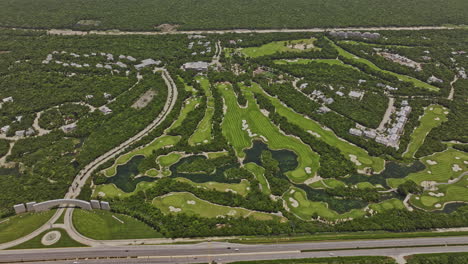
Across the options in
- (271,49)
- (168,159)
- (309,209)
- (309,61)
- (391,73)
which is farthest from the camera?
(271,49)

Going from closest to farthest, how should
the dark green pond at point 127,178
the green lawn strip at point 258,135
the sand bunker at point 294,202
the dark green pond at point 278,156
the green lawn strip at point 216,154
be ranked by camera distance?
the sand bunker at point 294,202
the dark green pond at point 127,178
the green lawn strip at point 258,135
the dark green pond at point 278,156
the green lawn strip at point 216,154

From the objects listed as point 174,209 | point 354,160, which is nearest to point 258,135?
point 354,160

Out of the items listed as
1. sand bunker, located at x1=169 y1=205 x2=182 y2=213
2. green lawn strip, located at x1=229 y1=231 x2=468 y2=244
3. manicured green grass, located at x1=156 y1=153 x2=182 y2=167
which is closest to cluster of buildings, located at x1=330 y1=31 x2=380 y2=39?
manicured green grass, located at x1=156 y1=153 x2=182 y2=167

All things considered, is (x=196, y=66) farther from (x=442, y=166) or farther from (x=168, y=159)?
(x=442, y=166)

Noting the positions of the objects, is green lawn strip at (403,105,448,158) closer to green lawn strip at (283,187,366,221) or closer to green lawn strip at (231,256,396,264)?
green lawn strip at (283,187,366,221)

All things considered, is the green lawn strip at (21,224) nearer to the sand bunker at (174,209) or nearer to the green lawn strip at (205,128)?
the sand bunker at (174,209)

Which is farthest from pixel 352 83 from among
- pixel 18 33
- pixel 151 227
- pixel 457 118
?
pixel 18 33

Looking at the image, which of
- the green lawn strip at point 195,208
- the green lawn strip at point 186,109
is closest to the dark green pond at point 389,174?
the green lawn strip at point 195,208
